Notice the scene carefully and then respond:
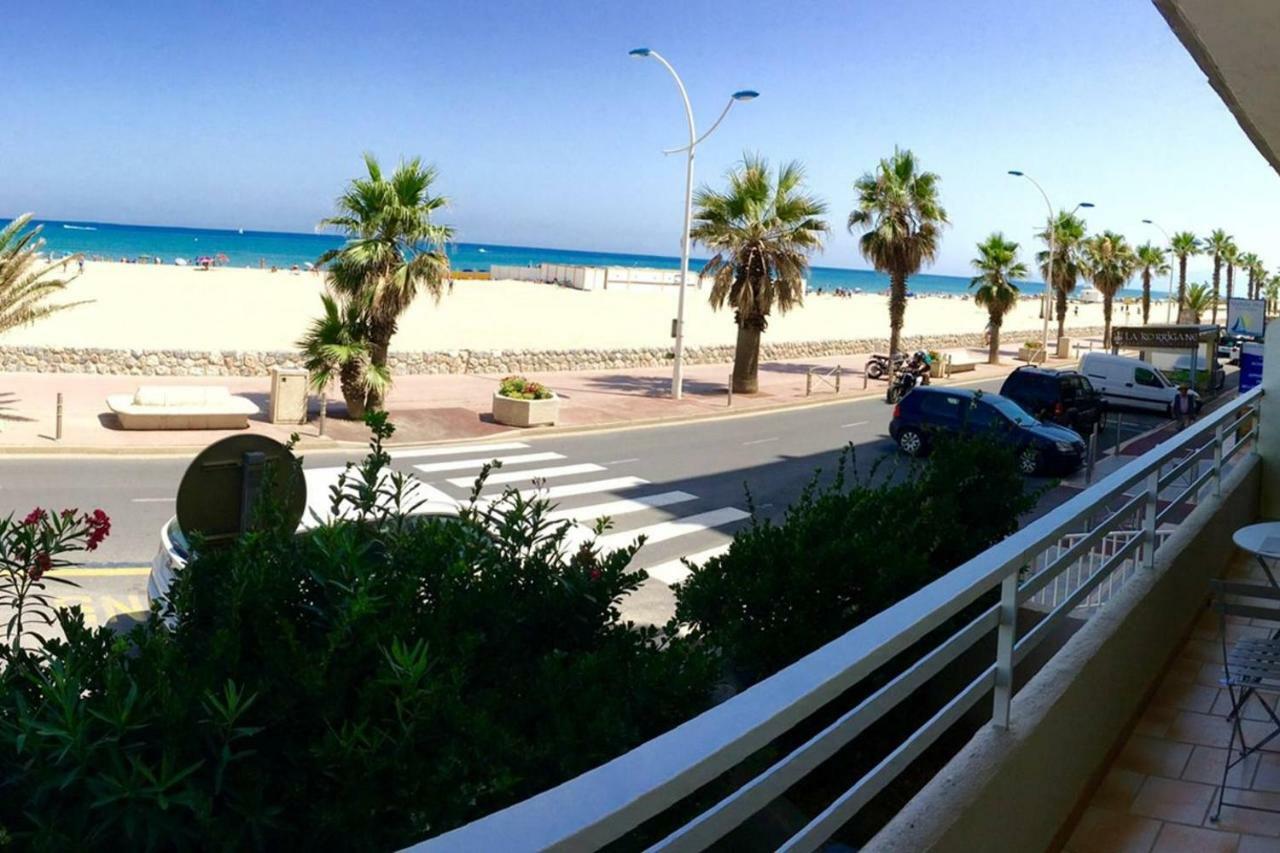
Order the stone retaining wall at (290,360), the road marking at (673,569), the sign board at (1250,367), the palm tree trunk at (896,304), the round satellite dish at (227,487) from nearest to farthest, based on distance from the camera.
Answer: the round satellite dish at (227,487) → the road marking at (673,569) → the sign board at (1250,367) → the stone retaining wall at (290,360) → the palm tree trunk at (896,304)

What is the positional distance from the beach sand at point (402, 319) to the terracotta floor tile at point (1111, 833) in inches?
1154

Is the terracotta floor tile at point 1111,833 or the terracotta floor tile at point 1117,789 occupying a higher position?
the terracotta floor tile at point 1117,789

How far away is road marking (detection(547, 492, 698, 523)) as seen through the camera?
15930mm

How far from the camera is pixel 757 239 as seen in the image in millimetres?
31797

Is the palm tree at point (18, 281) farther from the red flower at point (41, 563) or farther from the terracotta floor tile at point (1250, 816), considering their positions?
the terracotta floor tile at point (1250, 816)

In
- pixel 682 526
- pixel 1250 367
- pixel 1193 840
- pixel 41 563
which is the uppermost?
pixel 1250 367

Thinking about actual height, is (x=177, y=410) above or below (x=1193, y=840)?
above

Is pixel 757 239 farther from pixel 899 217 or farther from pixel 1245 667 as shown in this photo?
pixel 1245 667

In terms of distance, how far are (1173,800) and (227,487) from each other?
4.97 metres

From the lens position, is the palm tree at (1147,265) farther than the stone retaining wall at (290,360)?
Yes

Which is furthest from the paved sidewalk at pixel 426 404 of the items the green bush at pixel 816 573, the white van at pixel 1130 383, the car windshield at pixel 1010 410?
the green bush at pixel 816 573

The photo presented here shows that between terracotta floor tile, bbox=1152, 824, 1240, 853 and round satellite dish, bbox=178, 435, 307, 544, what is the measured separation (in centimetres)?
433

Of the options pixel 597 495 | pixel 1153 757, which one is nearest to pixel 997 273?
pixel 597 495

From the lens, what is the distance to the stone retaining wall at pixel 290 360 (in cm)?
2769
